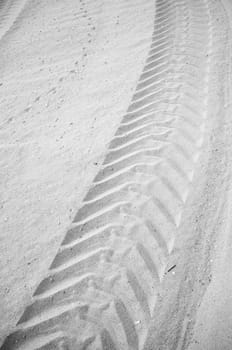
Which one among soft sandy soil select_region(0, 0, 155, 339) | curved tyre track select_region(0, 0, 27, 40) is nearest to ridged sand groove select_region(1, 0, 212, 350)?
soft sandy soil select_region(0, 0, 155, 339)

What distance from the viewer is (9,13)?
5.12m

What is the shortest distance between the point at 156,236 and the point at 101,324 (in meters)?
0.78

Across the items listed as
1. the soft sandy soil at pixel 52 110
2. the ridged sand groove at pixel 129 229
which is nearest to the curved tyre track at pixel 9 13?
the soft sandy soil at pixel 52 110

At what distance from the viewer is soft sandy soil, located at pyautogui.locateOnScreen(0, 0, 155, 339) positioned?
2.35 metres

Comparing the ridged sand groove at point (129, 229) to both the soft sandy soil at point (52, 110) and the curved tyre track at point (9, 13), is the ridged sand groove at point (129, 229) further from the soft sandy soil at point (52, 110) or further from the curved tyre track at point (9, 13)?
the curved tyre track at point (9, 13)

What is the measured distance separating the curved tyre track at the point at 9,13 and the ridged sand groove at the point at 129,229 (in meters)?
2.73

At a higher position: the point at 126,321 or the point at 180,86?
the point at 180,86

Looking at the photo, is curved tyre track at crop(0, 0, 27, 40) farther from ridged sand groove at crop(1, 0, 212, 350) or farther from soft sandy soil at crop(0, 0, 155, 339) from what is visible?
ridged sand groove at crop(1, 0, 212, 350)

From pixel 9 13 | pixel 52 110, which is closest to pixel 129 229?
pixel 52 110

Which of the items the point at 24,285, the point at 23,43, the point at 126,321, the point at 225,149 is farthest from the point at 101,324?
the point at 23,43

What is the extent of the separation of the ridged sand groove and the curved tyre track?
273 cm

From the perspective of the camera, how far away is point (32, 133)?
3.12m

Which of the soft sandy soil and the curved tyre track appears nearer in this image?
the soft sandy soil

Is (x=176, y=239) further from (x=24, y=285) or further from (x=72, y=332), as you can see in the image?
(x=24, y=285)
